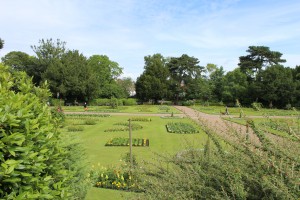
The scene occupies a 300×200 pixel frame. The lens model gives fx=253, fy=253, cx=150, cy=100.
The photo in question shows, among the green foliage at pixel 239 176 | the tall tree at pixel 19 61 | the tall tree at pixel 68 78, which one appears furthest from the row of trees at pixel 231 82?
the green foliage at pixel 239 176

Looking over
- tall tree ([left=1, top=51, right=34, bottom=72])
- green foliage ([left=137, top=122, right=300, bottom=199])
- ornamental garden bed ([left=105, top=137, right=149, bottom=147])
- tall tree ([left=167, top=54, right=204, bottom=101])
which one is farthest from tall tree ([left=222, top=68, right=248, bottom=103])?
green foliage ([left=137, top=122, right=300, bottom=199])

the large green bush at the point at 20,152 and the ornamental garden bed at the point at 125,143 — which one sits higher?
the large green bush at the point at 20,152

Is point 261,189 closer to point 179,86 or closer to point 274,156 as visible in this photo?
point 274,156

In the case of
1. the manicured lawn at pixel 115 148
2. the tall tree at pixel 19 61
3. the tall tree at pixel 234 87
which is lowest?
the manicured lawn at pixel 115 148

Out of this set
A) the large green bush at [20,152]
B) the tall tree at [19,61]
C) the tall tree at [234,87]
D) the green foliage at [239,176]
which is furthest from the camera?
the tall tree at [19,61]

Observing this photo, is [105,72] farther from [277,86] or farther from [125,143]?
[125,143]

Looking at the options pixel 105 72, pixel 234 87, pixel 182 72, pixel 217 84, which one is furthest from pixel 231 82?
pixel 105 72

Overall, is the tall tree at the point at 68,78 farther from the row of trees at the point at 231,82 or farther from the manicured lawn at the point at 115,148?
the manicured lawn at the point at 115,148

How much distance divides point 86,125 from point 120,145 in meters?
8.95

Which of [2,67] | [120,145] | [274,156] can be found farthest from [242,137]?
[120,145]

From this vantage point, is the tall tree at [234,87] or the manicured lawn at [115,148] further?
the tall tree at [234,87]

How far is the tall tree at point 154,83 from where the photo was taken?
6084cm

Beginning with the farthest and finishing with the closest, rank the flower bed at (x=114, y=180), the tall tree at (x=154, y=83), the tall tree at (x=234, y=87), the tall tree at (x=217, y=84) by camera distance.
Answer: the tall tree at (x=154, y=83) → the tall tree at (x=217, y=84) → the tall tree at (x=234, y=87) → the flower bed at (x=114, y=180)

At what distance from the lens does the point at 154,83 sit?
6072 cm
